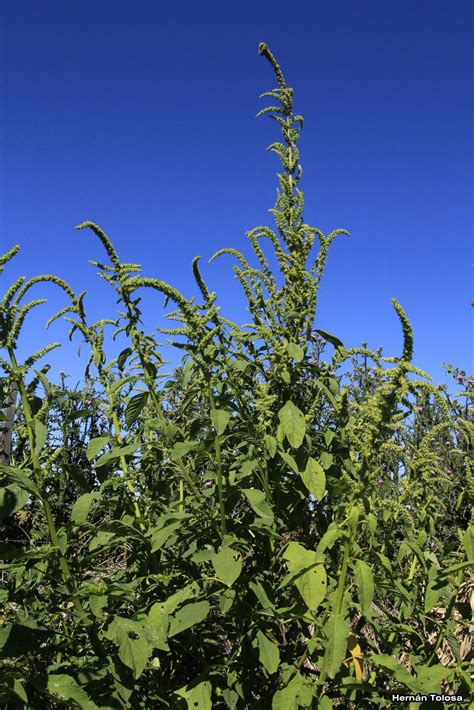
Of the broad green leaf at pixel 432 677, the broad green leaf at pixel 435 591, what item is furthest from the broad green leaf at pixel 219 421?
the broad green leaf at pixel 432 677

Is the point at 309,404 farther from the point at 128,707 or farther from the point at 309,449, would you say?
the point at 128,707

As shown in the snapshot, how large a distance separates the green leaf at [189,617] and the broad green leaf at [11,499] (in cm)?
66

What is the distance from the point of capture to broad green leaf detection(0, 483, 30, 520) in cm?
187

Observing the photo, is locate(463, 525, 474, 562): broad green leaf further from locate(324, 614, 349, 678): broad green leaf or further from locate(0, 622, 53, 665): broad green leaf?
locate(0, 622, 53, 665): broad green leaf

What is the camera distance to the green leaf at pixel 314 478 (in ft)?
7.23

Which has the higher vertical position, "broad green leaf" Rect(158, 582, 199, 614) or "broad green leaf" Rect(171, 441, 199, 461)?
"broad green leaf" Rect(171, 441, 199, 461)

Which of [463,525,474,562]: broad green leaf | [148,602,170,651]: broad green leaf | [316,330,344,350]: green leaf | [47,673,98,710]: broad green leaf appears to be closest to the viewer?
[47,673,98,710]: broad green leaf

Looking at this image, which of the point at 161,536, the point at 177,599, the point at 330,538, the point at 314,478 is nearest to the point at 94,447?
the point at 161,536

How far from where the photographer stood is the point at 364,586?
1863 millimetres

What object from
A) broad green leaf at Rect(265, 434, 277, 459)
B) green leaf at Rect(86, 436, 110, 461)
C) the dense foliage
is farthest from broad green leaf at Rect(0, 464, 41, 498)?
broad green leaf at Rect(265, 434, 277, 459)

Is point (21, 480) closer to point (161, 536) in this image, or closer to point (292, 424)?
point (161, 536)

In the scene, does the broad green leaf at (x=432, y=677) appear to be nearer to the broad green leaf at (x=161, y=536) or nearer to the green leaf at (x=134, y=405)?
the broad green leaf at (x=161, y=536)

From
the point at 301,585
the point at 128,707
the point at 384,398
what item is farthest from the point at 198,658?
the point at 384,398

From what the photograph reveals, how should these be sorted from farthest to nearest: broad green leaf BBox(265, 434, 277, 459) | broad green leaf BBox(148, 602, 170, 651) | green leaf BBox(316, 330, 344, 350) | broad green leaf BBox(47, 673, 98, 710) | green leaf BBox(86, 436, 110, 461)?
green leaf BBox(316, 330, 344, 350)
green leaf BBox(86, 436, 110, 461)
broad green leaf BBox(265, 434, 277, 459)
broad green leaf BBox(148, 602, 170, 651)
broad green leaf BBox(47, 673, 98, 710)
